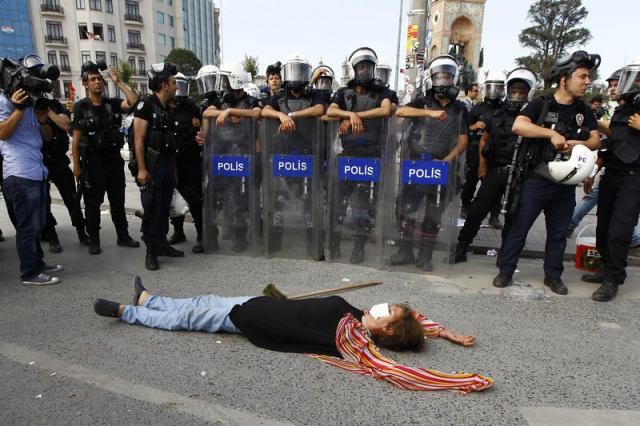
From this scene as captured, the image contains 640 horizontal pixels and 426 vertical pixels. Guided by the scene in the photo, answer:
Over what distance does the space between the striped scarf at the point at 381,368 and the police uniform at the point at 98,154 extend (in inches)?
134

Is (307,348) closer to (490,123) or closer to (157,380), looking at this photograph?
(157,380)

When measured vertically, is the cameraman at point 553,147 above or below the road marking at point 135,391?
above

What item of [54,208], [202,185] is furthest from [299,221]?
[54,208]

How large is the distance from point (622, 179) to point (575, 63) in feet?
3.72

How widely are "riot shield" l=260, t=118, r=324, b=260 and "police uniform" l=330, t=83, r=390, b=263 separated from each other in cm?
27

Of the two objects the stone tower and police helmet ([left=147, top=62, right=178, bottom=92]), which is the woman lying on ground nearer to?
police helmet ([left=147, top=62, right=178, bottom=92])

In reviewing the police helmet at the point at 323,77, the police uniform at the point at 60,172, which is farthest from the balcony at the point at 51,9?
the police helmet at the point at 323,77

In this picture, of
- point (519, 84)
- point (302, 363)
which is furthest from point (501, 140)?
point (302, 363)

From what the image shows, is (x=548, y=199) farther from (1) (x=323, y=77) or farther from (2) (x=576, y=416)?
(1) (x=323, y=77)

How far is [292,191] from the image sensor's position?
4.83 meters

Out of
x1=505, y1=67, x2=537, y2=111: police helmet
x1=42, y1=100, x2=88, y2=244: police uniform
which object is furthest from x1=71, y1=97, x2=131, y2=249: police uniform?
x1=505, y1=67, x2=537, y2=111: police helmet

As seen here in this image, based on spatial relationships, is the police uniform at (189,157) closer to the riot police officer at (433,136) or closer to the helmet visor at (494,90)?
the riot police officer at (433,136)

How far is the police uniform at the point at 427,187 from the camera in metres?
4.29

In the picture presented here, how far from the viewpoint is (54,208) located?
7.48 meters
